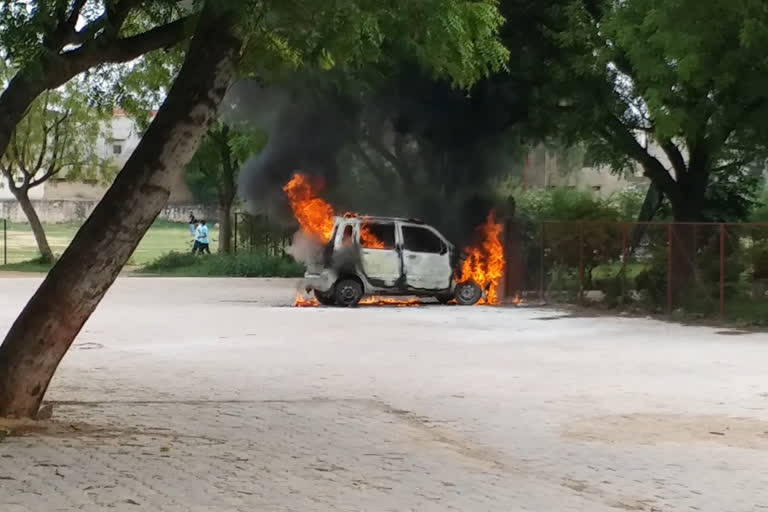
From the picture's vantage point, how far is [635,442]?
9539 mm

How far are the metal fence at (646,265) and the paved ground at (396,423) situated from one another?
2656 mm

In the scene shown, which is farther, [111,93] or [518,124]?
[518,124]

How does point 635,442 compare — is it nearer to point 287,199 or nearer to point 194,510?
point 194,510

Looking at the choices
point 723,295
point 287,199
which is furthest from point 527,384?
point 287,199

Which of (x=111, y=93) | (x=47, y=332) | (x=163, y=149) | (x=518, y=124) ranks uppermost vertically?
(x=518, y=124)

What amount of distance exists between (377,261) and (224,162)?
61.3 feet

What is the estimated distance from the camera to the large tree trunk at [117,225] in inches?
364

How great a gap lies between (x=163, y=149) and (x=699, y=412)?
17.6 feet

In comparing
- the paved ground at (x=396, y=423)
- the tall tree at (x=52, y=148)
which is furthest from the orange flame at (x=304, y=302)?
the tall tree at (x=52, y=148)

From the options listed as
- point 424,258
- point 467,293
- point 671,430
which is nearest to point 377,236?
point 424,258

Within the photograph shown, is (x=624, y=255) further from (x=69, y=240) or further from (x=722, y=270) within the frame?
(x=69, y=240)

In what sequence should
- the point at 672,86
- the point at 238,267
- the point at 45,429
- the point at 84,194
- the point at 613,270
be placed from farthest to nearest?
the point at 84,194
the point at 238,267
the point at 613,270
the point at 672,86
the point at 45,429

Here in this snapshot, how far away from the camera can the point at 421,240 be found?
2439 cm

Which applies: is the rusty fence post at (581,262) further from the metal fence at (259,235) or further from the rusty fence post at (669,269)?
the metal fence at (259,235)
